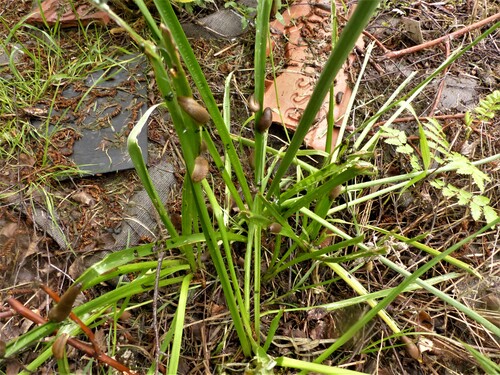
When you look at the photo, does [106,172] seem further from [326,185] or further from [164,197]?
[326,185]

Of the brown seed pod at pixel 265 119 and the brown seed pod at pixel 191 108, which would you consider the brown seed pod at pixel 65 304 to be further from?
the brown seed pod at pixel 265 119

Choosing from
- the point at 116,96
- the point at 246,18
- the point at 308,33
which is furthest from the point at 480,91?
the point at 116,96

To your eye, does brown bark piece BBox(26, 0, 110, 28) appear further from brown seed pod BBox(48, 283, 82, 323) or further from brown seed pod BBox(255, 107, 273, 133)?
brown seed pod BBox(48, 283, 82, 323)

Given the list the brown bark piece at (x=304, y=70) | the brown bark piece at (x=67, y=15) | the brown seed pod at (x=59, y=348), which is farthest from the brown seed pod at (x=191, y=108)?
the brown bark piece at (x=67, y=15)

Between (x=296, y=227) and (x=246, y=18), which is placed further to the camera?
(x=246, y=18)

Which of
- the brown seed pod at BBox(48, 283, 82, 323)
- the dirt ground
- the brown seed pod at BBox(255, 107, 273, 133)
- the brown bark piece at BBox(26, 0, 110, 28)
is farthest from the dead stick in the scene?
the brown seed pod at BBox(48, 283, 82, 323)
